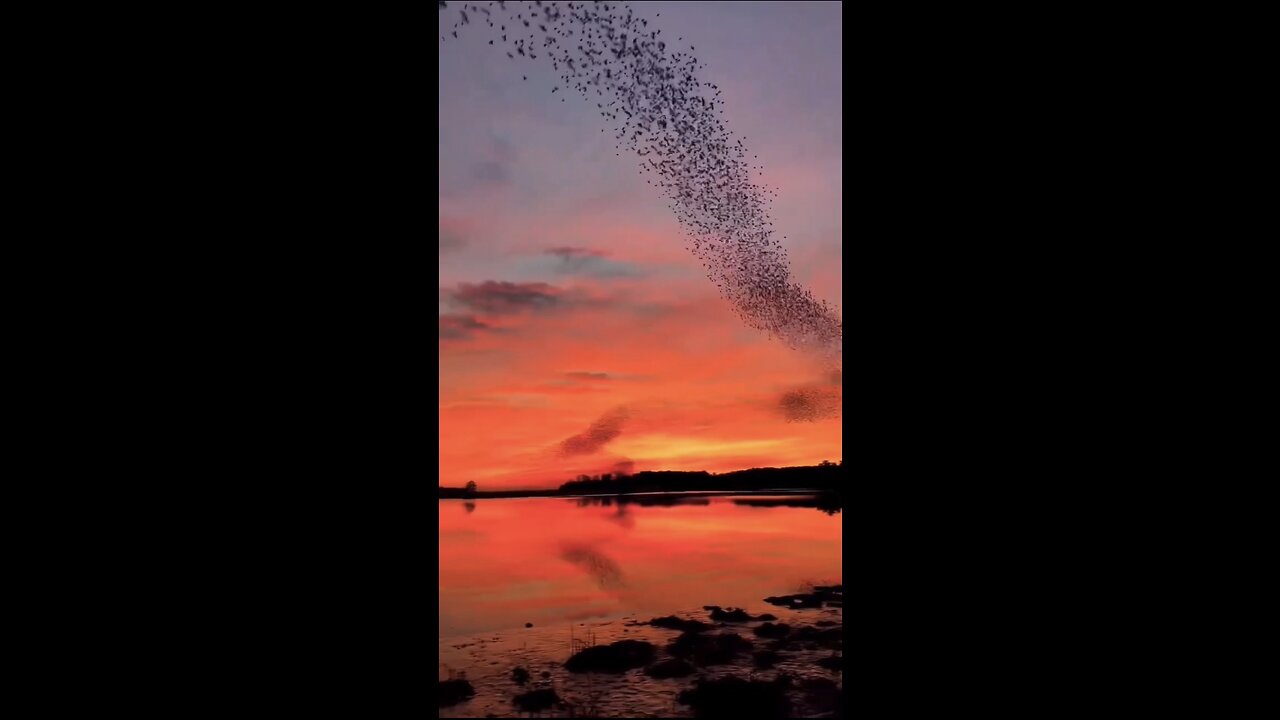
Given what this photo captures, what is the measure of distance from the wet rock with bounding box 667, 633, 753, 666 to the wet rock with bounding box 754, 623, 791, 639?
0.13 m

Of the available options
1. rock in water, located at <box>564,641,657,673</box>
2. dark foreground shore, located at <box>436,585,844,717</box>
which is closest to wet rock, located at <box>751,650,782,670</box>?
dark foreground shore, located at <box>436,585,844,717</box>

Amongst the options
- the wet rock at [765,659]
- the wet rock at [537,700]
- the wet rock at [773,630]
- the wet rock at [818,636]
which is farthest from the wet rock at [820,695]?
the wet rock at [537,700]

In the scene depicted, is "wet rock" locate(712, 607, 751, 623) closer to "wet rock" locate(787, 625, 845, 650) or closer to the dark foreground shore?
the dark foreground shore

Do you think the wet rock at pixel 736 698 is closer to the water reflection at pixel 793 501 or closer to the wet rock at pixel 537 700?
the wet rock at pixel 537 700

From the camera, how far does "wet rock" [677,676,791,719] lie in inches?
147

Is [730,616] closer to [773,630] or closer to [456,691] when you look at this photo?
[773,630]

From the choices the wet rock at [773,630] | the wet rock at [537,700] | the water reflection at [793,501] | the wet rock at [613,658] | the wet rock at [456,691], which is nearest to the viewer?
the wet rock at [537,700]

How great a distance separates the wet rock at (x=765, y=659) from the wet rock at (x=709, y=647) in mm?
77

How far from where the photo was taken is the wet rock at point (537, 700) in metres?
3.50

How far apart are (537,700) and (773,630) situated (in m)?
1.57

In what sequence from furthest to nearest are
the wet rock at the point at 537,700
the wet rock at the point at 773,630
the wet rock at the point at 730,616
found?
the wet rock at the point at 730,616 < the wet rock at the point at 773,630 < the wet rock at the point at 537,700
